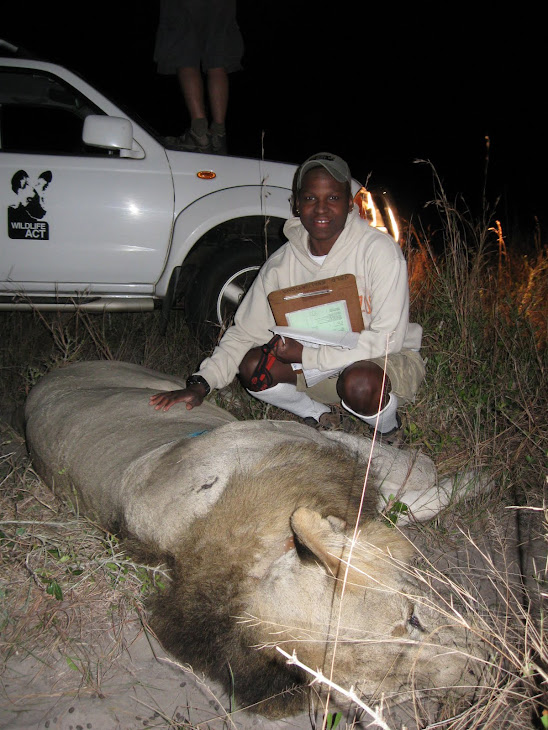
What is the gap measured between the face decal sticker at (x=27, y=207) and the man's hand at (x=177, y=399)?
196 centimetres

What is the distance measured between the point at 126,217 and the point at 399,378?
2.17 metres

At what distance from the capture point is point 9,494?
2734 millimetres

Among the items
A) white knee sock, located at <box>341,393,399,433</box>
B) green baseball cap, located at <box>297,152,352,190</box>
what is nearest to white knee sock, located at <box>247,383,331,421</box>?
white knee sock, located at <box>341,393,399,433</box>

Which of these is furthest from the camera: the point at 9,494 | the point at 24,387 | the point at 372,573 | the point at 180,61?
the point at 180,61

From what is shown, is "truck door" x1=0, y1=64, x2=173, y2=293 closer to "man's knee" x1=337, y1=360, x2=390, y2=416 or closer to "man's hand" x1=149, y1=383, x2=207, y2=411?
"man's hand" x1=149, y1=383, x2=207, y2=411

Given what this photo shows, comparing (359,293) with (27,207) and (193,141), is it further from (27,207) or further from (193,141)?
(27,207)

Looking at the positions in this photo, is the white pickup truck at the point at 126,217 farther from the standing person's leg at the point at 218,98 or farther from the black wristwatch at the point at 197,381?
the black wristwatch at the point at 197,381

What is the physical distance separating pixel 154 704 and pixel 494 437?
1822 mm

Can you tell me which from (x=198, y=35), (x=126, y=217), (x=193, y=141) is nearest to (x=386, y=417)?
(x=126, y=217)

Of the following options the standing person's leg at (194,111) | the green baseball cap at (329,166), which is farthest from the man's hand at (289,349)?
the standing person's leg at (194,111)

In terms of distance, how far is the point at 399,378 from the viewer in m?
3.05

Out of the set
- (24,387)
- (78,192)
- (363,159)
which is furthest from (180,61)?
(363,159)

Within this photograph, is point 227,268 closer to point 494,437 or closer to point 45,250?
point 45,250

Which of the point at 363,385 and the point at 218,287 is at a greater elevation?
the point at 218,287
